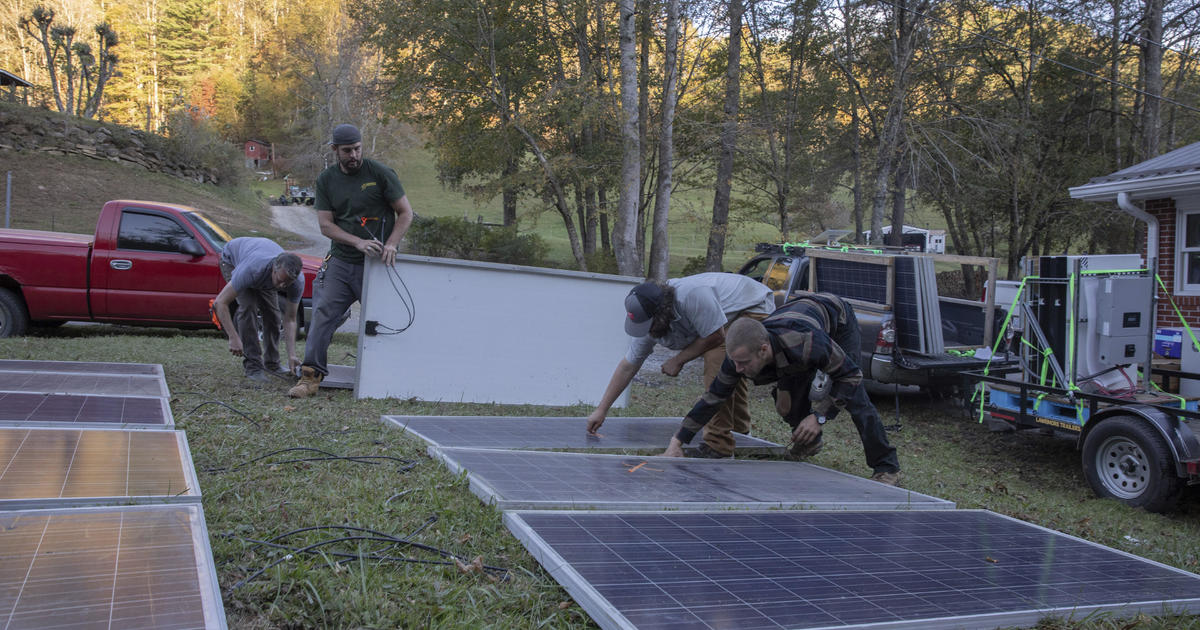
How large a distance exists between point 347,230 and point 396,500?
3.72 metres

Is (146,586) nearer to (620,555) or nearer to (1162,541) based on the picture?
(620,555)

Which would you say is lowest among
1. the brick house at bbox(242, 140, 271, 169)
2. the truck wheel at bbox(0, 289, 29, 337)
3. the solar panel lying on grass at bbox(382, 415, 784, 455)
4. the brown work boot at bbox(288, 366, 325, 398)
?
the solar panel lying on grass at bbox(382, 415, 784, 455)

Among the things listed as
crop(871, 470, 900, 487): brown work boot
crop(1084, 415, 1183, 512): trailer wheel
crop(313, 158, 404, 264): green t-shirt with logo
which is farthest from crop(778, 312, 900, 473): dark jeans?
crop(313, 158, 404, 264): green t-shirt with logo

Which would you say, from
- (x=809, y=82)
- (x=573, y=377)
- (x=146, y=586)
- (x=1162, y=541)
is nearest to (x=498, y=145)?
(x=809, y=82)

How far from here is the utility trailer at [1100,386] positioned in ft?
20.3

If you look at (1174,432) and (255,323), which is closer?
(1174,432)

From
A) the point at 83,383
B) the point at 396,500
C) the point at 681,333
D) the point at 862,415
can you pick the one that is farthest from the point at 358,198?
the point at 862,415

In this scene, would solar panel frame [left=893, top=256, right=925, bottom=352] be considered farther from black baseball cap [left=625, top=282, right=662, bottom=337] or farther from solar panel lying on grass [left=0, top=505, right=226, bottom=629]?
solar panel lying on grass [left=0, top=505, right=226, bottom=629]

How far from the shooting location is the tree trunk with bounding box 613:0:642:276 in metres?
16.5

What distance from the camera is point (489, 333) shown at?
7434 mm

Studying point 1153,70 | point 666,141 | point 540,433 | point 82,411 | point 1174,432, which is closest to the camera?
point 82,411

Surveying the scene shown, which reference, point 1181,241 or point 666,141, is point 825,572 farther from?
point 666,141

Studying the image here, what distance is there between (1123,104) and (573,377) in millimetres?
25776

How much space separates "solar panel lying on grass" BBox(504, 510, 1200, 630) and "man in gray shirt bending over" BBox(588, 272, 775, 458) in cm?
184
